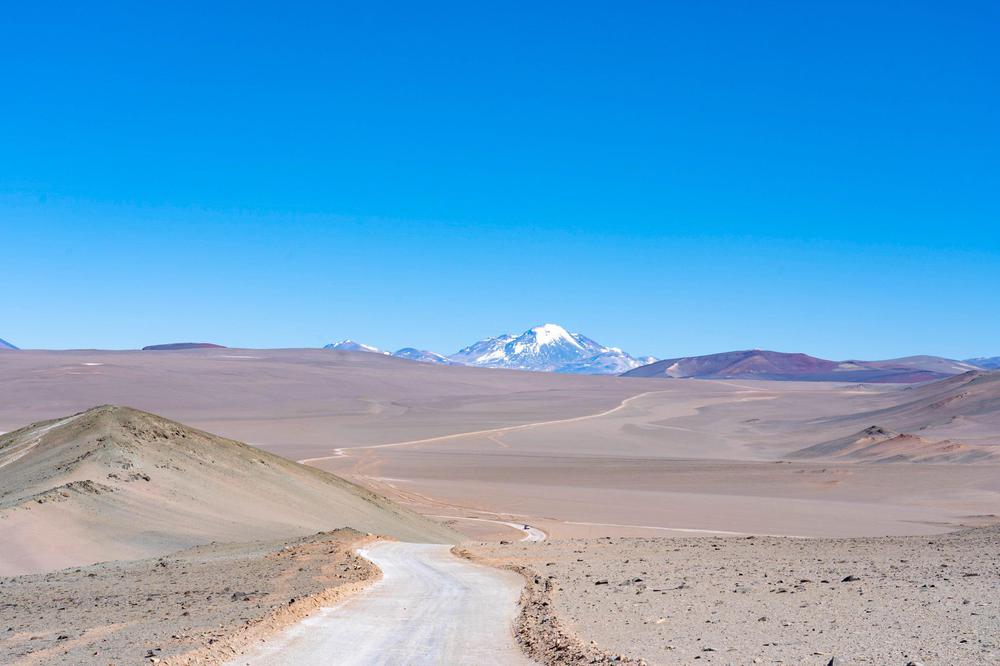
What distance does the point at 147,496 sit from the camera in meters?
25.0

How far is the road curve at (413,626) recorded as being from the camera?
10.9 m

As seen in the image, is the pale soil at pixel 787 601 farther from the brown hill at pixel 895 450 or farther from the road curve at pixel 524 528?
the brown hill at pixel 895 450

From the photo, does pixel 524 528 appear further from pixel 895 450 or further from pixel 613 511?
pixel 895 450

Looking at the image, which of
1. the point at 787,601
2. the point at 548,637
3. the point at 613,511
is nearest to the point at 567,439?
the point at 613,511

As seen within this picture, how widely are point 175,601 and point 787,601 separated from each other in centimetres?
877

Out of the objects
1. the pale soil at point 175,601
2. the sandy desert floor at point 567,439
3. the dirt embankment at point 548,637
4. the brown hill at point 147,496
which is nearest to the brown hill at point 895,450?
the sandy desert floor at point 567,439

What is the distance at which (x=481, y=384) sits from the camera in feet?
575

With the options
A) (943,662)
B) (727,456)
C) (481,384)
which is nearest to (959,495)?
(727,456)

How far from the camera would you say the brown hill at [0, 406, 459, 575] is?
70.8 ft

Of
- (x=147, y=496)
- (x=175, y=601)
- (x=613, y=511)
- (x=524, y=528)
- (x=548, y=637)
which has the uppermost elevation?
(x=147, y=496)

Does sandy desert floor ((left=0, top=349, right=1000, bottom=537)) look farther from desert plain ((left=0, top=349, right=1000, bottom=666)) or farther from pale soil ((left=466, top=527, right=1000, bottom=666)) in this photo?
pale soil ((left=466, top=527, right=1000, bottom=666))

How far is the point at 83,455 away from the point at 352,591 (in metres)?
15.2

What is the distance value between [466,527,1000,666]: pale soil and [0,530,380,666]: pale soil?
3.44 metres

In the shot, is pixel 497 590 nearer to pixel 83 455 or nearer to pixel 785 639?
pixel 785 639
